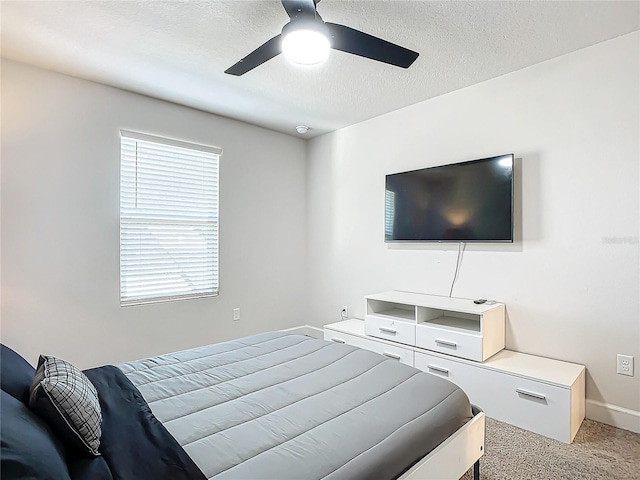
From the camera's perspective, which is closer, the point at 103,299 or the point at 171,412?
the point at 171,412

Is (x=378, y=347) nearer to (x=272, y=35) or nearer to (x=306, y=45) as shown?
(x=306, y=45)

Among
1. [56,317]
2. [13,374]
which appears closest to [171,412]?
[13,374]

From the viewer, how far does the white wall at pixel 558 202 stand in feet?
7.67

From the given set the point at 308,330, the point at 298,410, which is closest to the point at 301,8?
the point at 298,410

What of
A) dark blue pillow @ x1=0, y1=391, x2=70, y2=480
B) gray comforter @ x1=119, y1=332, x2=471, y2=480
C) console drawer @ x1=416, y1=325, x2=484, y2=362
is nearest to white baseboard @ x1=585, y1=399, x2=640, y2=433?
console drawer @ x1=416, y1=325, x2=484, y2=362

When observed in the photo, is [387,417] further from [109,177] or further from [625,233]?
[109,177]

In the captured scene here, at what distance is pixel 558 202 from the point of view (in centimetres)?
260

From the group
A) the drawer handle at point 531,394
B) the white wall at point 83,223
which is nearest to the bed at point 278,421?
the drawer handle at point 531,394

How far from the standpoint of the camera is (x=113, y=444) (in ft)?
3.64

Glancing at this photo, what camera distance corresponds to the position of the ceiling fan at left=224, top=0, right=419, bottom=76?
5.59 feet

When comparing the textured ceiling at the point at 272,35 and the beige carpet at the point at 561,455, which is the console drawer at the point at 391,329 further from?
the textured ceiling at the point at 272,35

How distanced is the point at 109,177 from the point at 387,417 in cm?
295

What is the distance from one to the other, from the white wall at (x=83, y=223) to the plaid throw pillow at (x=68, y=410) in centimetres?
203

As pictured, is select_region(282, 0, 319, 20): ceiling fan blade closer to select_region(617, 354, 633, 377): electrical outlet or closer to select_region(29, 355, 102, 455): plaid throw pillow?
select_region(29, 355, 102, 455): plaid throw pillow
